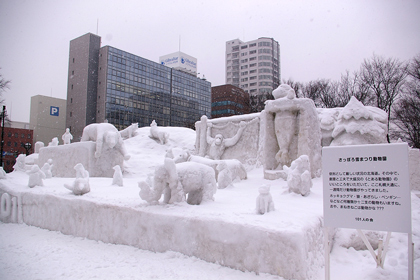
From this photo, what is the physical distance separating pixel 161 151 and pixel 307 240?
49.7 ft

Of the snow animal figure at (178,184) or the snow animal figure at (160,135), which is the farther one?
the snow animal figure at (160,135)

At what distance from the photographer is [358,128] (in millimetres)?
6359

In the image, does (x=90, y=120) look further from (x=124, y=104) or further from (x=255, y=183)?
(x=255, y=183)

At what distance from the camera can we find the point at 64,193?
200 inches

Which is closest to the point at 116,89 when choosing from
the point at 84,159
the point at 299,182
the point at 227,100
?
the point at 227,100

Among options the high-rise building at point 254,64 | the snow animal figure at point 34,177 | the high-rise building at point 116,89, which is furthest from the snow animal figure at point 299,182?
the high-rise building at point 254,64

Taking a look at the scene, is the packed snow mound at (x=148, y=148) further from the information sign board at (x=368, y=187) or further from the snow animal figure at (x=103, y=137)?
the information sign board at (x=368, y=187)

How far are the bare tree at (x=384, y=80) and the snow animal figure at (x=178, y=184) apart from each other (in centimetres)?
1637

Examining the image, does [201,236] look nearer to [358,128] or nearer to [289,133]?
[289,133]

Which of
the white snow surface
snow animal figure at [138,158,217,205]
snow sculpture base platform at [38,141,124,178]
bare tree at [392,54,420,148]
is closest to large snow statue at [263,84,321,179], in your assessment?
the white snow surface

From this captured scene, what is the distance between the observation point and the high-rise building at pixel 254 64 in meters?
42.6

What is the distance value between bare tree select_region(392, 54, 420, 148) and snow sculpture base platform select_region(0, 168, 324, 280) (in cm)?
1231

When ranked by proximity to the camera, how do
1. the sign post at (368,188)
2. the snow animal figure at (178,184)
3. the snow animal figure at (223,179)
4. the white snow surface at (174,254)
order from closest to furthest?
the sign post at (368,188)
the white snow surface at (174,254)
the snow animal figure at (178,184)
the snow animal figure at (223,179)

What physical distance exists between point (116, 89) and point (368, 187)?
127 ft
